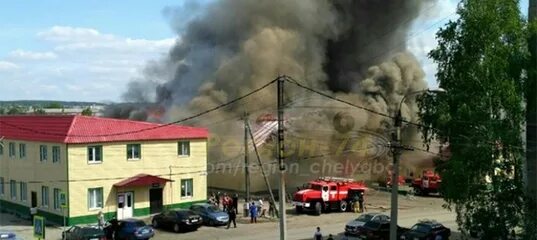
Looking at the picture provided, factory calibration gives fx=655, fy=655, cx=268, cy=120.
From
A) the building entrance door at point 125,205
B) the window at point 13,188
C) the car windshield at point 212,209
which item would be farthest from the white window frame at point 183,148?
the window at point 13,188

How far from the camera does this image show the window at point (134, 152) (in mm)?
36281

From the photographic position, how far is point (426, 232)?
2905cm

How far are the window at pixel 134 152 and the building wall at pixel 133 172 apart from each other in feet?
0.59

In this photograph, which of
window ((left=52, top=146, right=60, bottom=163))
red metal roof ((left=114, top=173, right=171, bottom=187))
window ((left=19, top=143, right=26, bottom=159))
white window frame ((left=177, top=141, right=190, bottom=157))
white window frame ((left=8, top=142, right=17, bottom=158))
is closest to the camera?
window ((left=52, top=146, right=60, bottom=163))

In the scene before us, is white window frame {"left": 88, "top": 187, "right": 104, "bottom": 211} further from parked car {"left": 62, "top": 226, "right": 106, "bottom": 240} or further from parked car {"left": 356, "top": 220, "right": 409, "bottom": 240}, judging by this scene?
parked car {"left": 356, "top": 220, "right": 409, "bottom": 240}

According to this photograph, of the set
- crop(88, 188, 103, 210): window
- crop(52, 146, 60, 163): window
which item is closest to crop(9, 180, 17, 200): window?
crop(52, 146, 60, 163): window

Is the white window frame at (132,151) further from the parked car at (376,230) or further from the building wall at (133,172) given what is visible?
the parked car at (376,230)

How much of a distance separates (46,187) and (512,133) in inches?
998

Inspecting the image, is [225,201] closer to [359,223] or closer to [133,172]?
[133,172]

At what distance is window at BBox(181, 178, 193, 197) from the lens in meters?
39.0

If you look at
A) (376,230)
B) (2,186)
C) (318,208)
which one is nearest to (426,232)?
(376,230)

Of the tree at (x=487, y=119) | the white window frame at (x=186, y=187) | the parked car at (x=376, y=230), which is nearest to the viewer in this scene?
the tree at (x=487, y=119)

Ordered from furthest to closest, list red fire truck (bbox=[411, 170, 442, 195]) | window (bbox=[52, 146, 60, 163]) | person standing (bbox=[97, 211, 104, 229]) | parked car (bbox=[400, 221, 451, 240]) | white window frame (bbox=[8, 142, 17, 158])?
1. red fire truck (bbox=[411, 170, 442, 195])
2. white window frame (bbox=[8, 142, 17, 158])
3. window (bbox=[52, 146, 60, 163])
4. person standing (bbox=[97, 211, 104, 229])
5. parked car (bbox=[400, 221, 451, 240])

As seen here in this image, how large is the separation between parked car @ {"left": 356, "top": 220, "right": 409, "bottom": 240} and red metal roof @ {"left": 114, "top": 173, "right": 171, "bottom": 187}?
12.2m
